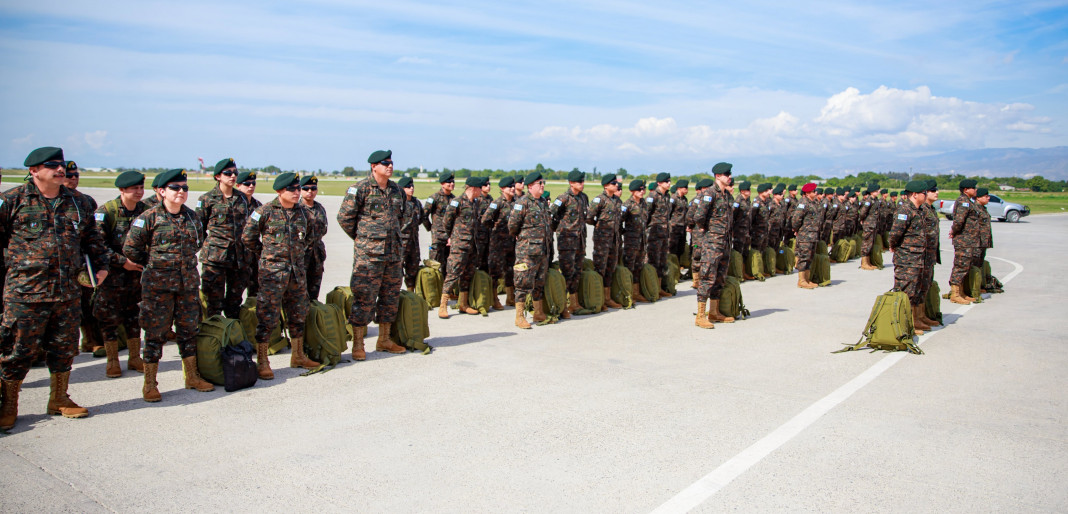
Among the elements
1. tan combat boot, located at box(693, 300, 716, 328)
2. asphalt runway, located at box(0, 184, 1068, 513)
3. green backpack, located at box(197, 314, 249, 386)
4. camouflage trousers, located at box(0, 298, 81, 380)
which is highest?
camouflage trousers, located at box(0, 298, 81, 380)

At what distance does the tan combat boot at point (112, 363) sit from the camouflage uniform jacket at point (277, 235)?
155 centimetres

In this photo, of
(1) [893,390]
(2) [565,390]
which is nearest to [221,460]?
(2) [565,390]

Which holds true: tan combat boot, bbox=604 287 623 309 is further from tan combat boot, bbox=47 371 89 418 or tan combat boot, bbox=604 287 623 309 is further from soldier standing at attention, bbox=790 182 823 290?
tan combat boot, bbox=47 371 89 418

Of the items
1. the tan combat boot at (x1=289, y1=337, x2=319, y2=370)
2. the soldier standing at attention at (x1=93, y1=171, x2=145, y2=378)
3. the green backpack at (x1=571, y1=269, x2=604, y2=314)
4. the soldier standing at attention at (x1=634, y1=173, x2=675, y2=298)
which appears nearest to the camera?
the soldier standing at attention at (x1=93, y1=171, x2=145, y2=378)

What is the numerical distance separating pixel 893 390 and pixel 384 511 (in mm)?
4475

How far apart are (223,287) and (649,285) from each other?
6236 millimetres

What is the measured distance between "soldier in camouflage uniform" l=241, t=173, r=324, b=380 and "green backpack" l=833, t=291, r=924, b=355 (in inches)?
219

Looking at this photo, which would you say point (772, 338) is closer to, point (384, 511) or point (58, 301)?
point (384, 511)

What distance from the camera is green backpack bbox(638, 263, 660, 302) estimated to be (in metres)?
10.4

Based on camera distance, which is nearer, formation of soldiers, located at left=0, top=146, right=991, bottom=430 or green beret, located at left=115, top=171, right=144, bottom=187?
formation of soldiers, located at left=0, top=146, right=991, bottom=430

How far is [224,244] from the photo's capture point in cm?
670

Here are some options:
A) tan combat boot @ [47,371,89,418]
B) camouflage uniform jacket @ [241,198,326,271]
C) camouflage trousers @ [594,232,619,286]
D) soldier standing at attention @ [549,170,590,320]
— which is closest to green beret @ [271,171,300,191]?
camouflage uniform jacket @ [241,198,326,271]

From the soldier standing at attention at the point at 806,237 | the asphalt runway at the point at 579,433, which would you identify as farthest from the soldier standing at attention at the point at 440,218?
the soldier standing at attention at the point at 806,237

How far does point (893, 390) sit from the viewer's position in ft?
18.5
